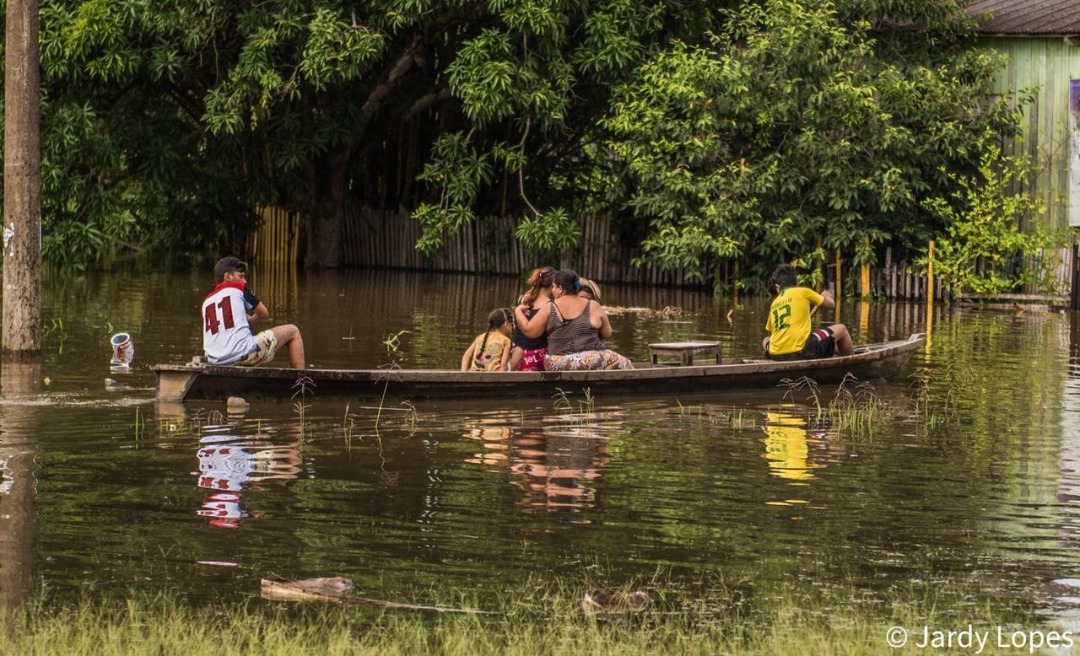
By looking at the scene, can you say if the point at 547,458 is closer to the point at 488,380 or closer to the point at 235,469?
the point at 235,469

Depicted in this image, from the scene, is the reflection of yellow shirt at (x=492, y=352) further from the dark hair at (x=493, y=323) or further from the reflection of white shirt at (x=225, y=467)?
the reflection of white shirt at (x=225, y=467)

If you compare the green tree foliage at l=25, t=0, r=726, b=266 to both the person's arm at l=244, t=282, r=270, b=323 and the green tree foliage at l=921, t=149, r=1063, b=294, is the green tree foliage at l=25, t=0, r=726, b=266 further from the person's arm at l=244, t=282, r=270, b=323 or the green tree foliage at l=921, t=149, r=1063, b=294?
the person's arm at l=244, t=282, r=270, b=323

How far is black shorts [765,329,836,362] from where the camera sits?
50.9ft

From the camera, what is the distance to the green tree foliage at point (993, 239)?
2547 centimetres

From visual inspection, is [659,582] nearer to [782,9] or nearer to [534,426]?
[534,426]

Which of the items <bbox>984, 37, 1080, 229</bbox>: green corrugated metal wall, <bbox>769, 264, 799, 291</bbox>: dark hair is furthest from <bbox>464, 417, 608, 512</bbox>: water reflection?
<bbox>984, 37, 1080, 229</bbox>: green corrugated metal wall

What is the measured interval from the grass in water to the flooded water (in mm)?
235

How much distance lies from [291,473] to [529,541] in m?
2.30

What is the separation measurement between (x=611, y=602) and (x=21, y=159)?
9632mm

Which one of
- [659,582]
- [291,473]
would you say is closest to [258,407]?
[291,473]

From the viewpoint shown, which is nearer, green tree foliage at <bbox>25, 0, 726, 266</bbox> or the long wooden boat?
the long wooden boat

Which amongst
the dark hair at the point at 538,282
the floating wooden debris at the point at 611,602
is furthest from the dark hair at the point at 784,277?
the floating wooden debris at the point at 611,602

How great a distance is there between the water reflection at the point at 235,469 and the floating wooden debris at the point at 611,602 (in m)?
2.37

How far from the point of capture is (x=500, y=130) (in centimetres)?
3119
